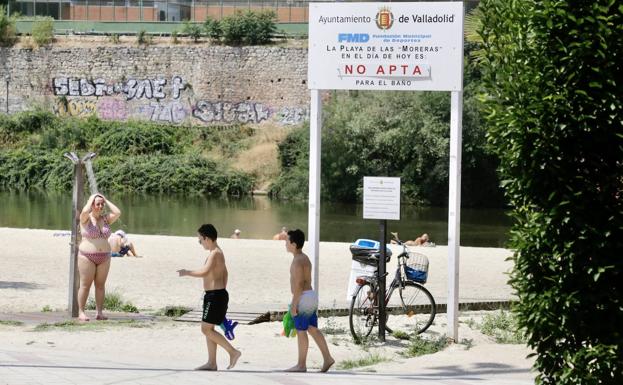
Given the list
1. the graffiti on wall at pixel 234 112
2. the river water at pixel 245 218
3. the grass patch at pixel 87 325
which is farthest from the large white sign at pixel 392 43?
the graffiti on wall at pixel 234 112

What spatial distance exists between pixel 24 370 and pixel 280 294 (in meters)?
7.73

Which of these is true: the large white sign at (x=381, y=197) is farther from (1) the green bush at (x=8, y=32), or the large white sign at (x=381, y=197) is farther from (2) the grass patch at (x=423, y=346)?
(1) the green bush at (x=8, y=32)

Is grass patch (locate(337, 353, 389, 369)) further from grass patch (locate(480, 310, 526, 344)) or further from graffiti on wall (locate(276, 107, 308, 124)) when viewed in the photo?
graffiti on wall (locate(276, 107, 308, 124))

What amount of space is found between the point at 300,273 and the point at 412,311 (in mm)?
3662

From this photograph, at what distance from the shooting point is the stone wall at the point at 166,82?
184ft

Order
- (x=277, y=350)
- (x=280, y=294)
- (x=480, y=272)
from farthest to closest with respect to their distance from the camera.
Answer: (x=480, y=272) → (x=280, y=294) → (x=277, y=350)

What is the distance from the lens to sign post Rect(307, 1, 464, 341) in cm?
1311

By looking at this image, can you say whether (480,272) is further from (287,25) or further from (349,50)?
(287,25)

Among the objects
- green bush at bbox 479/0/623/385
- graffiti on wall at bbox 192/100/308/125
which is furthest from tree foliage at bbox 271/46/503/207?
green bush at bbox 479/0/623/385

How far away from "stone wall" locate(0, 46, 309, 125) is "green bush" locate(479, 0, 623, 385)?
46869 millimetres

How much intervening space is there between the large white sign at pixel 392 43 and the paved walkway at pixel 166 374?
3.30 metres

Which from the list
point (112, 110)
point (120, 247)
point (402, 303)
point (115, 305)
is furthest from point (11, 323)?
point (112, 110)

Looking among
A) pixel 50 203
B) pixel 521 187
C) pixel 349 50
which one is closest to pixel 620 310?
pixel 521 187

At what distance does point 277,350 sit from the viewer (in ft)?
41.2
